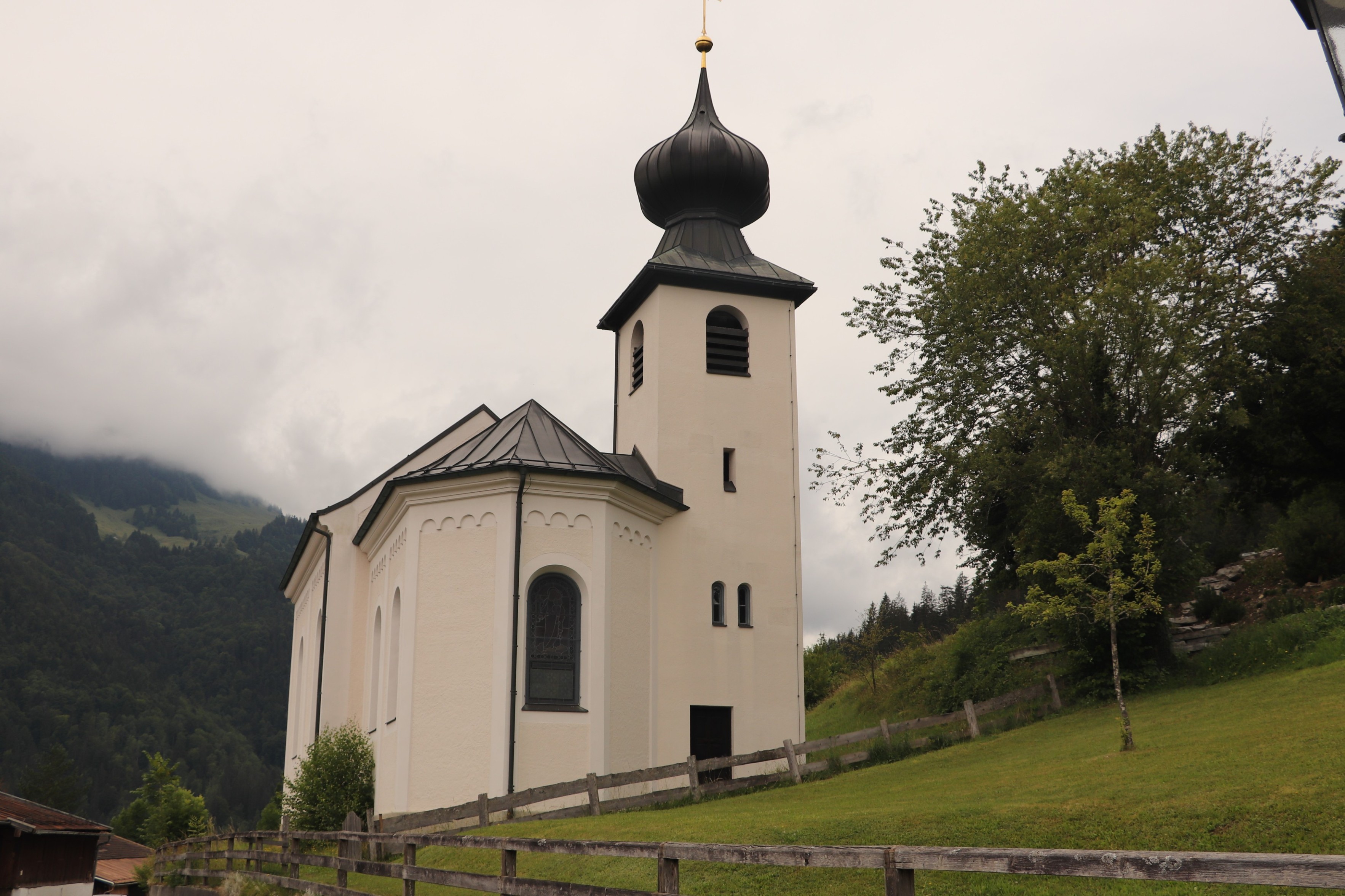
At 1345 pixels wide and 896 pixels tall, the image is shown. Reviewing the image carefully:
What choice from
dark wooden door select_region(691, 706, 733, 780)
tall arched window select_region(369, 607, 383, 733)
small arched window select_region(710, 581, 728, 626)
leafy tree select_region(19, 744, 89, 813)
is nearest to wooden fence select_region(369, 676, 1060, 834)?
dark wooden door select_region(691, 706, 733, 780)

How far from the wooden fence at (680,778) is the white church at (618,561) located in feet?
3.87

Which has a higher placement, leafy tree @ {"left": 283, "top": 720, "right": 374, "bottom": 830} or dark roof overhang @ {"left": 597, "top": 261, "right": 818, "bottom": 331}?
dark roof overhang @ {"left": 597, "top": 261, "right": 818, "bottom": 331}

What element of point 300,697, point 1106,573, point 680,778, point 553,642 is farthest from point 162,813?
point 1106,573

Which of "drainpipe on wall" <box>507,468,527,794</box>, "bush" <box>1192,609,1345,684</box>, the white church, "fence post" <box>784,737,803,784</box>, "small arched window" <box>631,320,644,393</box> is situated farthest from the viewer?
"small arched window" <box>631,320,644,393</box>

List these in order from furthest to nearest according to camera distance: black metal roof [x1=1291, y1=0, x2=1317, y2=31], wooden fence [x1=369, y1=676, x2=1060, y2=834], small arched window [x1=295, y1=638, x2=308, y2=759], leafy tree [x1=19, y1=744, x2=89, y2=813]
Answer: leafy tree [x1=19, y1=744, x2=89, y2=813], small arched window [x1=295, y1=638, x2=308, y2=759], wooden fence [x1=369, y1=676, x2=1060, y2=834], black metal roof [x1=1291, y1=0, x2=1317, y2=31]

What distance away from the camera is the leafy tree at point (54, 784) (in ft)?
272

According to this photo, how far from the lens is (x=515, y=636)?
20.6 metres

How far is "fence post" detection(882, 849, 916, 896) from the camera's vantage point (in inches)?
230

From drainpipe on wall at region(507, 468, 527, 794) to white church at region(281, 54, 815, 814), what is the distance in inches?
1.5

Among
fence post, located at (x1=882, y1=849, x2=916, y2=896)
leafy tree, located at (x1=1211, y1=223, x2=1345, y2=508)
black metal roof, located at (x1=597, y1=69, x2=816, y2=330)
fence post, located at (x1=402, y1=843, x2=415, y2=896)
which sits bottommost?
fence post, located at (x1=402, y1=843, x2=415, y2=896)

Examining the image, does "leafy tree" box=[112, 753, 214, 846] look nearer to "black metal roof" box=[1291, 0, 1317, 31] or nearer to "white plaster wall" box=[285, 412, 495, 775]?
"white plaster wall" box=[285, 412, 495, 775]

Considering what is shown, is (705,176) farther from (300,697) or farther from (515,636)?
(300,697)

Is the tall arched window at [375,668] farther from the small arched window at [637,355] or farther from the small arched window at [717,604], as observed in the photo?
the small arched window at [637,355]

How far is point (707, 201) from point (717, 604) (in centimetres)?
1035
